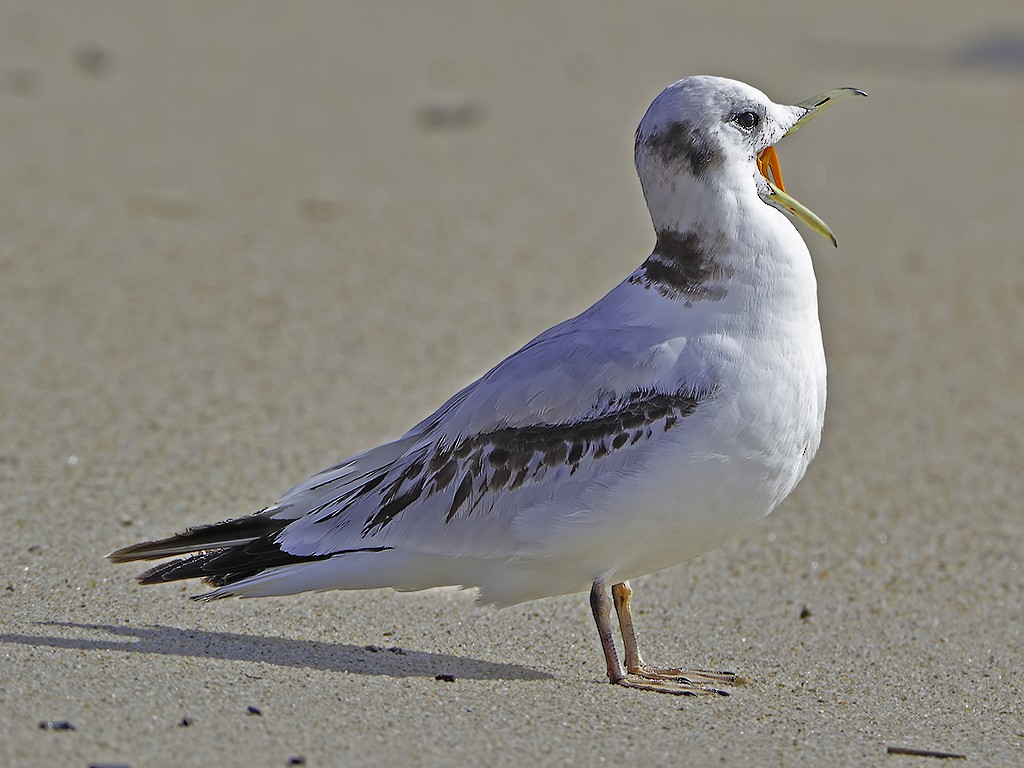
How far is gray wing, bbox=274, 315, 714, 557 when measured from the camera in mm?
4164

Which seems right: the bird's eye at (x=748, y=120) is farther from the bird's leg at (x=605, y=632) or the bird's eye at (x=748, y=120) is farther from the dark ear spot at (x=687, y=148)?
the bird's leg at (x=605, y=632)

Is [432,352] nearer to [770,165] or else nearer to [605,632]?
[770,165]

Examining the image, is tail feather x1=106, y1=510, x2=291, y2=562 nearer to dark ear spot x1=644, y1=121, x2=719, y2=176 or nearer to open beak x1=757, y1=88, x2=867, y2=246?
dark ear spot x1=644, y1=121, x2=719, y2=176

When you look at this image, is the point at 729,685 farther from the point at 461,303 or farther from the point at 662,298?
the point at 461,303


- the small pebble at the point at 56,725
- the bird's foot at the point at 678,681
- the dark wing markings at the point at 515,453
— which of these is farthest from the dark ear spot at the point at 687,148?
the small pebble at the point at 56,725

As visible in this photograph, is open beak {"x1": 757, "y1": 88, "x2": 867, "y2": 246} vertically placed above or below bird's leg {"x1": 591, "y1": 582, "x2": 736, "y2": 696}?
above

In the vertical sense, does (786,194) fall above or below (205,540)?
above

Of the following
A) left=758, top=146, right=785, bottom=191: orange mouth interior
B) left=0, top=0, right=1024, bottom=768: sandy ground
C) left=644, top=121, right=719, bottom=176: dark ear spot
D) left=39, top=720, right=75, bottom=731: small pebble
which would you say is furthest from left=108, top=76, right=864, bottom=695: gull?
left=39, top=720, right=75, bottom=731: small pebble

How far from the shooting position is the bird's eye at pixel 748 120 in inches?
171

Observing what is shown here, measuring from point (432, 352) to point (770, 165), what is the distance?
10.5ft

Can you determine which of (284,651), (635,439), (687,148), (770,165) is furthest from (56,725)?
(770,165)

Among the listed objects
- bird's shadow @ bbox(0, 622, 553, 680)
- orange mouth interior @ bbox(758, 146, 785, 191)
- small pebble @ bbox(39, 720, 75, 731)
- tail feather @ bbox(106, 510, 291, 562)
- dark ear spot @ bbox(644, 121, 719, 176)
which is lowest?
small pebble @ bbox(39, 720, 75, 731)

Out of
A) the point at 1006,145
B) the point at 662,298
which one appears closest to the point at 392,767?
the point at 662,298

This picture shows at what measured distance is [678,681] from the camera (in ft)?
14.3
